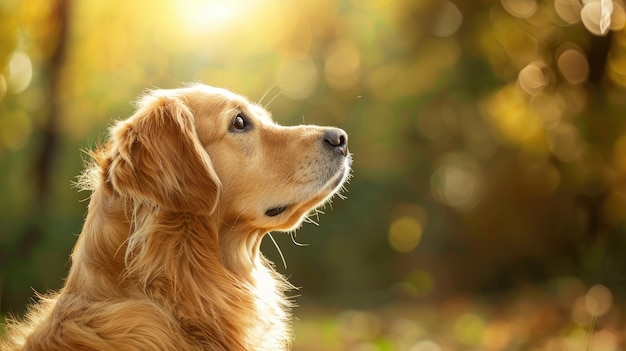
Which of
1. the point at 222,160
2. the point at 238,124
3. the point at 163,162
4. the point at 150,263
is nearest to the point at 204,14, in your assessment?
the point at 238,124

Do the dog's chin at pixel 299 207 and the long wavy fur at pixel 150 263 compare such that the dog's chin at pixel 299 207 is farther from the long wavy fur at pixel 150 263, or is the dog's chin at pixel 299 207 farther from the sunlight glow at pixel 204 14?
the sunlight glow at pixel 204 14

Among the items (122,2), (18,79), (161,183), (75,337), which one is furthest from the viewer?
(122,2)

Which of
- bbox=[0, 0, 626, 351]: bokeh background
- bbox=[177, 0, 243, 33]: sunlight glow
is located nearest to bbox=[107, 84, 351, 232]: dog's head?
bbox=[0, 0, 626, 351]: bokeh background

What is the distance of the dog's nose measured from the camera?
343 centimetres

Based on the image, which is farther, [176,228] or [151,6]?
[151,6]

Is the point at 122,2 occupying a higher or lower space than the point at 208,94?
higher

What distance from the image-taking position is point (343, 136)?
351 cm

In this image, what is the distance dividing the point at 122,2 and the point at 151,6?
0.43 metres

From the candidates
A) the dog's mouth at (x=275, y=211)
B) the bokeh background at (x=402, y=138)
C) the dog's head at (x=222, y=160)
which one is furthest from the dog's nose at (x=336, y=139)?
the bokeh background at (x=402, y=138)

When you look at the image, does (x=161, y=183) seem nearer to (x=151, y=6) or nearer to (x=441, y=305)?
(x=151, y=6)

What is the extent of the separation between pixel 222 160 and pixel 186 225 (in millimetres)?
366

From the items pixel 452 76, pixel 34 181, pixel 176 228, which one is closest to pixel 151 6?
pixel 34 181

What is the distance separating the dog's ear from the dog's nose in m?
0.61

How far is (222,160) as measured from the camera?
129 inches
